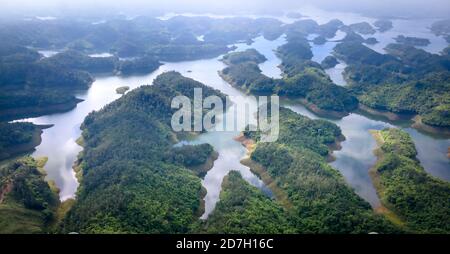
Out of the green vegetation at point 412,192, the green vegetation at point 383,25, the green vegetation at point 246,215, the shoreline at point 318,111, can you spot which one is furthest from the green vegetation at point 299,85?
the green vegetation at point 383,25

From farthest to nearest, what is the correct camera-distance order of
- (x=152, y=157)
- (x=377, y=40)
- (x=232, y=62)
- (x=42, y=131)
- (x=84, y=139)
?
1. (x=377, y=40)
2. (x=232, y=62)
3. (x=42, y=131)
4. (x=84, y=139)
5. (x=152, y=157)

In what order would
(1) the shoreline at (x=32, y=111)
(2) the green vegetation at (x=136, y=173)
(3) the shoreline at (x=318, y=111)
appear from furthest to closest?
(3) the shoreline at (x=318, y=111) → (1) the shoreline at (x=32, y=111) → (2) the green vegetation at (x=136, y=173)

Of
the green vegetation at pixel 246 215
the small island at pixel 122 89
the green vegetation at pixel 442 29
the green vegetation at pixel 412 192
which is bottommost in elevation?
the green vegetation at pixel 442 29

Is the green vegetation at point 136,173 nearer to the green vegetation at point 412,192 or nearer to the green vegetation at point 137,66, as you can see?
the green vegetation at point 412,192

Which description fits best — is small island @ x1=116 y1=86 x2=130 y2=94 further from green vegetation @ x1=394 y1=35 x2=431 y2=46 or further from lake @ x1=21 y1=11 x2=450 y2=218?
green vegetation @ x1=394 y1=35 x2=431 y2=46
